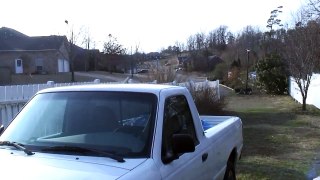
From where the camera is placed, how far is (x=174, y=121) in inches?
182

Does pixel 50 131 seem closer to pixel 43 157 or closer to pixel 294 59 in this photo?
pixel 43 157

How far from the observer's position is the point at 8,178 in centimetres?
316

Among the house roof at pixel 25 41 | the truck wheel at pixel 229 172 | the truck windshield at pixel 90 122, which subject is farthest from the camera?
the house roof at pixel 25 41

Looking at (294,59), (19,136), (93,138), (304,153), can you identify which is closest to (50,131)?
(19,136)

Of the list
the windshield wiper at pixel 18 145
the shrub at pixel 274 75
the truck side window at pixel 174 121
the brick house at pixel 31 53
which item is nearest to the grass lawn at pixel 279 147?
the truck side window at pixel 174 121

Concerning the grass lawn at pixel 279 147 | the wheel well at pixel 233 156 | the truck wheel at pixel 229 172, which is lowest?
the grass lawn at pixel 279 147

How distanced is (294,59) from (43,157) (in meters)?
22.9

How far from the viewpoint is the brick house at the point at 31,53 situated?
60281mm

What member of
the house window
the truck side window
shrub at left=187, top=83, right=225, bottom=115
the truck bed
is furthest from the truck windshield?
the house window

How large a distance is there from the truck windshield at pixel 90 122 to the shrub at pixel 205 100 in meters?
13.5

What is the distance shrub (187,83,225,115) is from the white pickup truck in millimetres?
13014

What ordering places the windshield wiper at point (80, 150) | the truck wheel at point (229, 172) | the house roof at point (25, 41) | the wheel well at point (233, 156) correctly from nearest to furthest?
1. the windshield wiper at point (80, 150)
2. the truck wheel at point (229, 172)
3. the wheel well at point (233, 156)
4. the house roof at point (25, 41)

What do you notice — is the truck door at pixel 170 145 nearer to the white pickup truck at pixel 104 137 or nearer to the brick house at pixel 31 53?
the white pickup truck at pixel 104 137

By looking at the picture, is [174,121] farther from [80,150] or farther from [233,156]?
[233,156]
